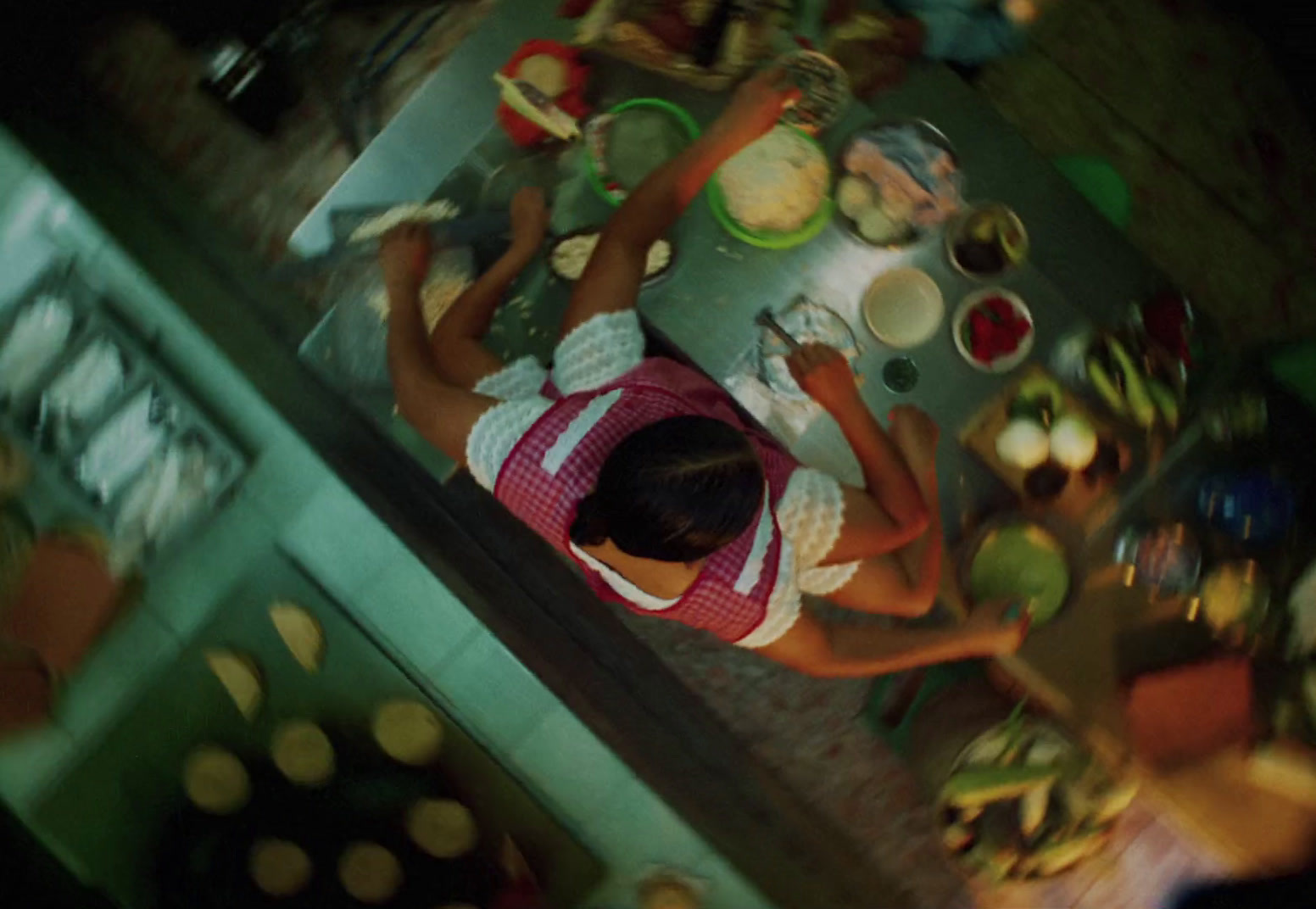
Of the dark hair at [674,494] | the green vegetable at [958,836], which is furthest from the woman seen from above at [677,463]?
the green vegetable at [958,836]

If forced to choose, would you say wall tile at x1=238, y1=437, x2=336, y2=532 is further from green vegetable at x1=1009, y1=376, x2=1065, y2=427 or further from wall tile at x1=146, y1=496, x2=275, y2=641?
green vegetable at x1=1009, y1=376, x2=1065, y2=427

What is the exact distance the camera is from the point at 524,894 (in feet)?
7.02

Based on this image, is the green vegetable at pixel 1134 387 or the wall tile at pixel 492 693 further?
the green vegetable at pixel 1134 387

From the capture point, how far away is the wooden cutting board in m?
2.50

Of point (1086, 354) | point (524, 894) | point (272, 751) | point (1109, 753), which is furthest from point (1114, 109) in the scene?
point (272, 751)

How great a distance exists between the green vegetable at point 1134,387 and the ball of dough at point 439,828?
2.20 metres

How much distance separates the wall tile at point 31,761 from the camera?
220 centimetres

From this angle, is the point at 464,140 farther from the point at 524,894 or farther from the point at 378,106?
the point at 524,894

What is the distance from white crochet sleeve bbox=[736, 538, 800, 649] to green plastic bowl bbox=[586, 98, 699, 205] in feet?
3.80

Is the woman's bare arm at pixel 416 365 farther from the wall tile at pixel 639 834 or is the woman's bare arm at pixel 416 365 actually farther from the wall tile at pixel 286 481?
the wall tile at pixel 639 834

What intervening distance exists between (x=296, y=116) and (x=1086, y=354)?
2.92 metres

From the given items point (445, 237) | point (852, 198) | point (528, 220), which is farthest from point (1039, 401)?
point (445, 237)

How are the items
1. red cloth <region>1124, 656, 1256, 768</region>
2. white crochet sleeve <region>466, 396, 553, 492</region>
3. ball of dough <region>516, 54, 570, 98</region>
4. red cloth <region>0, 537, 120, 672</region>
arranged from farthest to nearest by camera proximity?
red cloth <region>1124, 656, 1256, 768</region> → ball of dough <region>516, 54, 570, 98</region> → red cloth <region>0, 537, 120, 672</region> → white crochet sleeve <region>466, 396, 553, 492</region>

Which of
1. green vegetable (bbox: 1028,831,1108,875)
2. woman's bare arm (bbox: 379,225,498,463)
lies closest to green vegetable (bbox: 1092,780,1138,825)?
green vegetable (bbox: 1028,831,1108,875)
